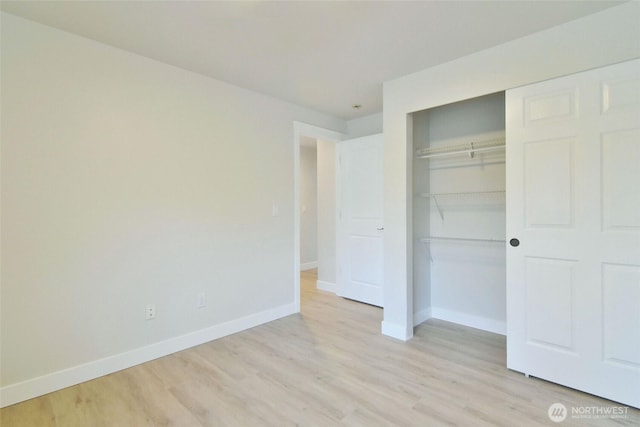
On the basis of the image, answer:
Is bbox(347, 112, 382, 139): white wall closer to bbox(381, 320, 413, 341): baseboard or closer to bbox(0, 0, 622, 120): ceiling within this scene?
bbox(0, 0, 622, 120): ceiling

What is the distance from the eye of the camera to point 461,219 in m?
3.27

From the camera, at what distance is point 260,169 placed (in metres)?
3.32

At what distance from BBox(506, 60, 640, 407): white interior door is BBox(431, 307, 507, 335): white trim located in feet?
2.53

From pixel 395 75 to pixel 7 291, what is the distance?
3.25m

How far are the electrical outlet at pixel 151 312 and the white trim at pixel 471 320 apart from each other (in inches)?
109

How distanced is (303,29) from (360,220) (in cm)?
240

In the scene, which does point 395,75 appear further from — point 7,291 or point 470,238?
point 7,291

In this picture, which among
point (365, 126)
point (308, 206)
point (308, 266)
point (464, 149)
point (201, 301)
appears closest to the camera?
point (201, 301)

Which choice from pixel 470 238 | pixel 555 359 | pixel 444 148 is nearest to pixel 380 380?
pixel 555 359

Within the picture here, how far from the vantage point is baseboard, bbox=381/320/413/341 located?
289 centimetres

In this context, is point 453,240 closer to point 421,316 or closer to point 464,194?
point 464,194

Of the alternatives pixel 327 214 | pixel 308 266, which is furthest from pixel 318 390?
pixel 308 266

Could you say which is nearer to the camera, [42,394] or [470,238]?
[42,394]

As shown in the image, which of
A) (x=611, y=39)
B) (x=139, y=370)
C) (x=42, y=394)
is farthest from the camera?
(x=139, y=370)
